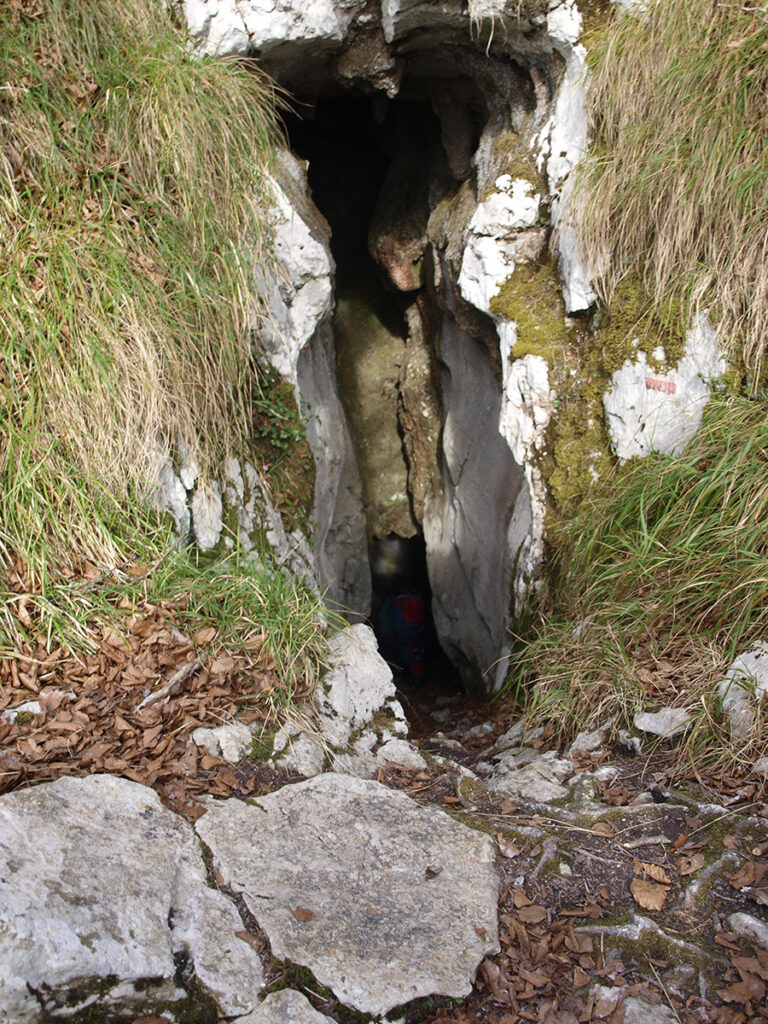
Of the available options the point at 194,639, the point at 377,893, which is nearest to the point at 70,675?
the point at 194,639

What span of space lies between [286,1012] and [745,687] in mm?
1879

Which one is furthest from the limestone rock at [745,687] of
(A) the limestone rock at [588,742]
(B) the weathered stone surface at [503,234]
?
(B) the weathered stone surface at [503,234]

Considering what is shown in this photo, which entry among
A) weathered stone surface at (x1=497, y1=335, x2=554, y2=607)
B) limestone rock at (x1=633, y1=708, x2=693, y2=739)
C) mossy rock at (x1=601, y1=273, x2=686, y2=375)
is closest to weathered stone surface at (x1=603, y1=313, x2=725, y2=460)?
mossy rock at (x1=601, y1=273, x2=686, y2=375)

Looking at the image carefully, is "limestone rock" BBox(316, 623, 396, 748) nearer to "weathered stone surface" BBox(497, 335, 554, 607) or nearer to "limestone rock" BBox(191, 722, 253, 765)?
"limestone rock" BBox(191, 722, 253, 765)

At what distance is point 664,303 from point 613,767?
7.42ft

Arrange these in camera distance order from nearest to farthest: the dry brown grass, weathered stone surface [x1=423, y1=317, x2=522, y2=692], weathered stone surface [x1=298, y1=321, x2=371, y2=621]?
the dry brown grass < weathered stone surface [x1=298, y1=321, x2=371, y2=621] < weathered stone surface [x1=423, y1=317, x2=522, y2=692]

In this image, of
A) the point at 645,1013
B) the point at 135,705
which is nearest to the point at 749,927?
the point at 645,1013

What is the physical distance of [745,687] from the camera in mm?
2586

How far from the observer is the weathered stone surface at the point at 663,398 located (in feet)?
11.4

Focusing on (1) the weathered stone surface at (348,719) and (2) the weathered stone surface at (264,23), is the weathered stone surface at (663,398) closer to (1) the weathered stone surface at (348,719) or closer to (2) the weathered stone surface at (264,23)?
(1) the weathered stone surface at (348,719)

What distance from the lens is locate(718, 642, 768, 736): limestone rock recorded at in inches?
100

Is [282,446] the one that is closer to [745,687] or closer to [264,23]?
[264,23]

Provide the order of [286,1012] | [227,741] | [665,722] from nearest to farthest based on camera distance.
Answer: [286,1012]
[227,741]
[665,722]

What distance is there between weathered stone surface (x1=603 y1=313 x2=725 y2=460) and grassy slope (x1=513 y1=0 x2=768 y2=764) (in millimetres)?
99
